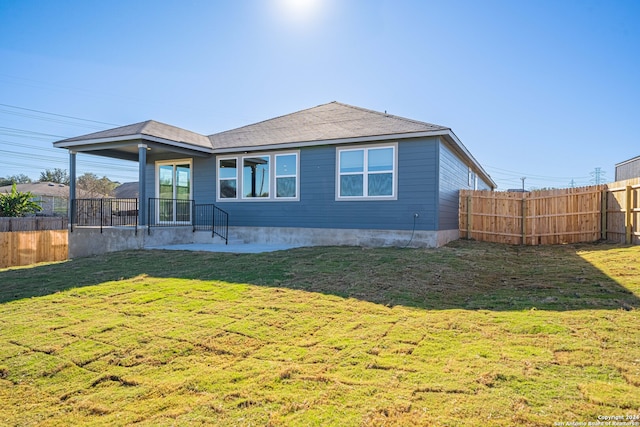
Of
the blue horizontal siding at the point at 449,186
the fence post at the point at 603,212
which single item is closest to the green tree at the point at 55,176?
the blue horizontal siding at the point at 449,186

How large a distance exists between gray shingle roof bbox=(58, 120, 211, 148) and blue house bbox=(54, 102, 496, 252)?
64 mm

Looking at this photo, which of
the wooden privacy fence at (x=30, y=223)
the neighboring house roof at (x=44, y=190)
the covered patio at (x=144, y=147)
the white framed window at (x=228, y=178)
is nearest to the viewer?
the covered patio at (x=144, y=147)

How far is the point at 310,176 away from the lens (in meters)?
11.6

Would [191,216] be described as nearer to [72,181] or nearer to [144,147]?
[144,147]

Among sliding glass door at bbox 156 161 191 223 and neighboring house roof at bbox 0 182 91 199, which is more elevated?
neighboring house roof at bbox 0 182 91 199

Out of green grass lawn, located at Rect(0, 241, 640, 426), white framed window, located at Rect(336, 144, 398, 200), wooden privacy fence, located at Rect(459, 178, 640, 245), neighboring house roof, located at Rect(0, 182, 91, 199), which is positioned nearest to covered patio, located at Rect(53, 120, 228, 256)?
white framed window, located at Rect(336, 144, 398, 200)

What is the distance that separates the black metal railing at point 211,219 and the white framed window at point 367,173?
4159 millimetres

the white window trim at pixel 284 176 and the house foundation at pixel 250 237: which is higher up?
the white window trim at pixel 284 176

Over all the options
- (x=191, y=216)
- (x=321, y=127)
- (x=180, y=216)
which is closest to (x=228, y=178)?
(x=191, y=216)

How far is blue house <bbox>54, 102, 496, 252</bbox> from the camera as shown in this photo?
34.0 ft

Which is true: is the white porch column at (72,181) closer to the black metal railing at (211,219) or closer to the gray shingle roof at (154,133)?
the gray shingle roof at (154,133)

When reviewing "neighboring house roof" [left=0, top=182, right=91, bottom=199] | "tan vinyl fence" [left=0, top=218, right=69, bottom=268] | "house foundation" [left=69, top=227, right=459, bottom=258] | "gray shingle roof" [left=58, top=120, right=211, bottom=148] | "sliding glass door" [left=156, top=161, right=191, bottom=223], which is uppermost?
"gray shingle roof" [left=58, top=120, right=211, bottom=148]

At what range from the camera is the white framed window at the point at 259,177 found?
12008 mm

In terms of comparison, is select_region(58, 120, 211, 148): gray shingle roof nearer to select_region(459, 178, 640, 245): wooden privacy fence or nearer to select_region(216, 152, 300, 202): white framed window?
select_region(216, 152, 300, 202): white framed window
